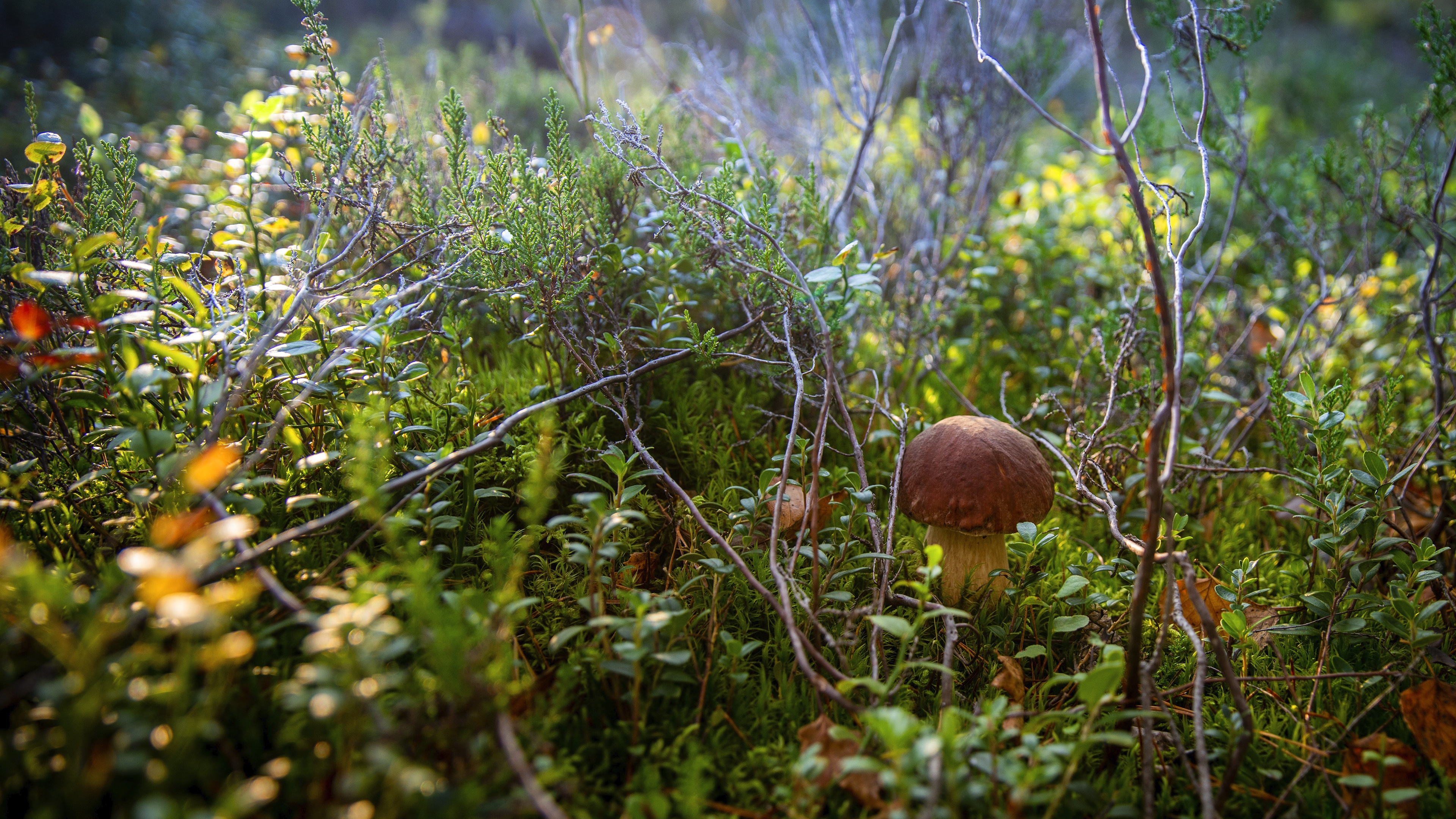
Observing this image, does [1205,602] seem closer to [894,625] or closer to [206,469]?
[894,625]

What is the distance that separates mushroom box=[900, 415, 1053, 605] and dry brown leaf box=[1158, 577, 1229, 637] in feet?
1.63

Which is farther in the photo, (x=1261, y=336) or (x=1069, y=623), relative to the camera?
(x=1261, y=336)

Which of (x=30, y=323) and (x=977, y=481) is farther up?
(x=30, y=323)

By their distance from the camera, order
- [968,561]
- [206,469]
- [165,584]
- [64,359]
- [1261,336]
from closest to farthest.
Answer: [165,584], [206,469], [64,359], [968,561], [1261,336]

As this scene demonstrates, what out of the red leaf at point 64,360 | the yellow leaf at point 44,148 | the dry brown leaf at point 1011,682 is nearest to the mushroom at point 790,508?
the dry brown leaf at point 1011,682

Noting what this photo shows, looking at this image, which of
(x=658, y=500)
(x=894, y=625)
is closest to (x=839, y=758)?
(x=894, y=625)

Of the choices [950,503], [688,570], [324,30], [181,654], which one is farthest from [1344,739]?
[324,30]

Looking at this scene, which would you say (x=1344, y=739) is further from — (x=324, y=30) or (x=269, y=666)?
(x=324, y=30)

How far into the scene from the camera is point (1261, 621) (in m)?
1.98

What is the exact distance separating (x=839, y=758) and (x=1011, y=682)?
1.88ft

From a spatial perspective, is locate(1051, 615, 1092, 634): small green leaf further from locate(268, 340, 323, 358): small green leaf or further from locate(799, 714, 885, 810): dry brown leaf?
locate(268, 340, 323, 358): small green leaf

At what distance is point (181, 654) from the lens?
43.9 inches

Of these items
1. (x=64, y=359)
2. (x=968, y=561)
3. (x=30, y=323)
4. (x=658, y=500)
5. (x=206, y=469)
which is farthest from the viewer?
(x=658, y=500)

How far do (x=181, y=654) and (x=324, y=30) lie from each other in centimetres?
183
